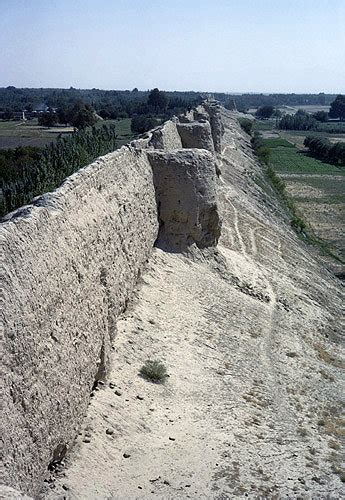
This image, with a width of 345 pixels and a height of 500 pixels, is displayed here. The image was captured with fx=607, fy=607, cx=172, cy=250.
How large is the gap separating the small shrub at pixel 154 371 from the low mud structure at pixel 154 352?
0.18 meters

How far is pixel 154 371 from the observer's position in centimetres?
1180

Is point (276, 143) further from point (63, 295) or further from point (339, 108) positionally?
point (63, 295)

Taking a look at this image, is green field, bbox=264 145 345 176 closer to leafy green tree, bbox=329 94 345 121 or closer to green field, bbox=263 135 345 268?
green field, bbox=263 135 345 268

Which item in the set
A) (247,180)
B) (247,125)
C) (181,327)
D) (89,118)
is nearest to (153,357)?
(181,327)

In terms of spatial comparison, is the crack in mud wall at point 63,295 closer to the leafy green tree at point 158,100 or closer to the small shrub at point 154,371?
the small shrub at point 154,371

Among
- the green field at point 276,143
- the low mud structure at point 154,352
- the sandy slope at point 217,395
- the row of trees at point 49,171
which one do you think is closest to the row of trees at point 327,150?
the green field at point 276,143

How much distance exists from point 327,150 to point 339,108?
8520 centimetres

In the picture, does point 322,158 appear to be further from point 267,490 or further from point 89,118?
point 267,490

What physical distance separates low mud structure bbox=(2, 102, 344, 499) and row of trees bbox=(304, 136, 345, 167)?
5523 cm

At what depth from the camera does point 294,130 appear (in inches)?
4690

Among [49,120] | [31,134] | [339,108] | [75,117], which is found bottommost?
[31,134]

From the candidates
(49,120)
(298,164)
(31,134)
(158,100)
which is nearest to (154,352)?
(298,164)

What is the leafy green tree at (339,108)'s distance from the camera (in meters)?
Answer: 153

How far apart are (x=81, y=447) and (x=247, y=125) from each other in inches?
3033
